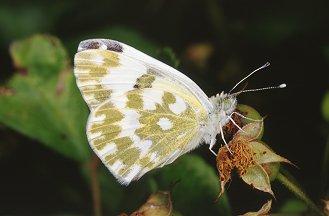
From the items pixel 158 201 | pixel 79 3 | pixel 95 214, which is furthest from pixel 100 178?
pixel 79 3

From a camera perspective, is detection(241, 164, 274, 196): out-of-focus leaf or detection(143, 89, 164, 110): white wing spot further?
detection(143, 89, 164, 110): white wing spot

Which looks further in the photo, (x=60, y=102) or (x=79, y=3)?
(x=79, y=3)

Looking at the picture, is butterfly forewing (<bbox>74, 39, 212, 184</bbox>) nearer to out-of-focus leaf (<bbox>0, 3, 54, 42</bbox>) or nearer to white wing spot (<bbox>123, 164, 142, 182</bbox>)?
white wing spot (<bbox>123, 164, 142, 182</bbox>)

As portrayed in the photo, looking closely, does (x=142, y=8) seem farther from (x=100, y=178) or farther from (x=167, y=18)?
(x=100, y=178)

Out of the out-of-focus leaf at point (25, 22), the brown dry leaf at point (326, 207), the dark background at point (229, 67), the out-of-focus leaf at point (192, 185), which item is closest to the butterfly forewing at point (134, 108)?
the out-of-focus leaf at point (192, 185)

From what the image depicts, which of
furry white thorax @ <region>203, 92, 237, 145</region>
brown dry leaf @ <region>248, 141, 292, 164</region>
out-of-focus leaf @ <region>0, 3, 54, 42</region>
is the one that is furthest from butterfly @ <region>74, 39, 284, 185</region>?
out-of-focus leaf @ <region>0, 3, 54, 42</region>
